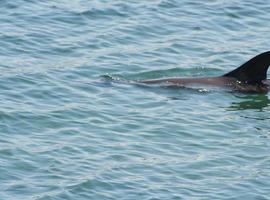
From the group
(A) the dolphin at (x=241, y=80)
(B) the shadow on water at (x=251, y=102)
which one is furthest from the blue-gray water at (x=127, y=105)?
(A) the dolphin at (x=241, y=80)

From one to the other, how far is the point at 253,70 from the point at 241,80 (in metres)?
0.28

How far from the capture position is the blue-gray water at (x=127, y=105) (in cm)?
1376

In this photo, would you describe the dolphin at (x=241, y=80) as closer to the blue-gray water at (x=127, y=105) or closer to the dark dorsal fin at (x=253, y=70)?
the dark dorsal fin at (x=253, y=70)

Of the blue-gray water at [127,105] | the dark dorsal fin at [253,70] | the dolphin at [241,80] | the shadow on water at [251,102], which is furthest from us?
the dolphin at [241,80]

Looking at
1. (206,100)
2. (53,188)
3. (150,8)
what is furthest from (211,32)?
(53,188)

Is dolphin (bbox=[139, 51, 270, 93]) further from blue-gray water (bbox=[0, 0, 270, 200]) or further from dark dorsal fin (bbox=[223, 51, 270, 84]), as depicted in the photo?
blue-gray water (bbox=[0, 0, 270, 200])

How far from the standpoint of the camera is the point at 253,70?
1823 cm

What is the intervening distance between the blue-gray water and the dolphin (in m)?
0.27

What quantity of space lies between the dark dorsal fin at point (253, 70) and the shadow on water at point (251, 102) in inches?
19.0

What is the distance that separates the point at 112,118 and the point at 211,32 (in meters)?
5.91

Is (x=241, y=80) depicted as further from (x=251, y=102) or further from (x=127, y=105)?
(x=127, y=105)

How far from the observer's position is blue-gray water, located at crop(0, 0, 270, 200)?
13758 millimetres

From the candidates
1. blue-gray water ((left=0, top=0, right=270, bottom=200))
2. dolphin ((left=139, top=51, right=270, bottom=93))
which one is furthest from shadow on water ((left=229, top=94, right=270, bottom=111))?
dolphin ((left=139, top=51, right=270, bottom=93))

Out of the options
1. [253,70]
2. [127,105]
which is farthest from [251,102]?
[127,105]
